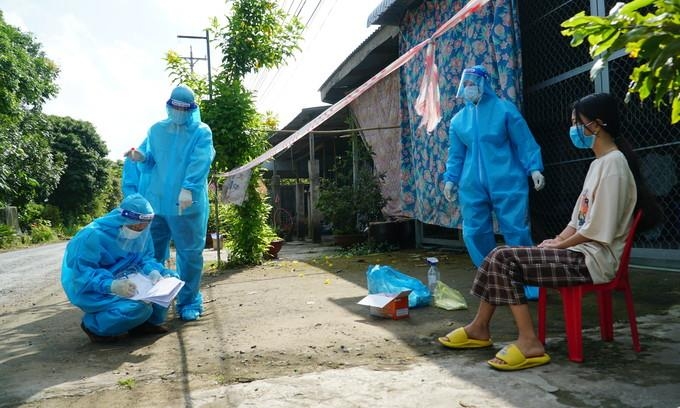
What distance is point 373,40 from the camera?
8.12 metres

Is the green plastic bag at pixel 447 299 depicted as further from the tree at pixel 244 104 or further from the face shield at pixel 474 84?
the tree at pixel 244 104

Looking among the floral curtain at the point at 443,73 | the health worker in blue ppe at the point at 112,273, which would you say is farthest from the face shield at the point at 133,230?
the floral curtain at the point at 443,73

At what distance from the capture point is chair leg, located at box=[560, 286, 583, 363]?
8.13ft

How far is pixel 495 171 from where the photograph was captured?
3977mm

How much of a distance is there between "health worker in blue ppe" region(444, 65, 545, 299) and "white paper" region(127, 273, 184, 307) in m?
2.30

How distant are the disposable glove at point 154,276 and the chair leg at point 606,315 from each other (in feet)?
9.55

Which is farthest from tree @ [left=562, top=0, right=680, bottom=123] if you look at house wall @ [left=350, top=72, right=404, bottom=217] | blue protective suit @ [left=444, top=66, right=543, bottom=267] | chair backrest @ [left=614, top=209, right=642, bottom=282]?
house wall @ [left=350, top=72, right=404, bottom=217]

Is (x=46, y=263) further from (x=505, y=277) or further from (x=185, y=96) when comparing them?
(x=505, y=277)

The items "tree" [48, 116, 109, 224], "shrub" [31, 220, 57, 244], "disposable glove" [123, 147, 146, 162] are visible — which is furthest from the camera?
"tree" [48, 116, 109, 224]

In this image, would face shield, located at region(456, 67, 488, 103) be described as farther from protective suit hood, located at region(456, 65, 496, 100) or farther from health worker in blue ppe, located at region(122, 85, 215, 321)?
health worker in blue ppe, located at region(122, 85, 215, 321)

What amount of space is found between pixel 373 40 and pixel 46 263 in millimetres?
8933

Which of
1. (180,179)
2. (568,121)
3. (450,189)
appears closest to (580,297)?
(450,189)

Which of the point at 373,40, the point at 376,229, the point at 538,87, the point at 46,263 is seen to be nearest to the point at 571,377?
the point at 538,87

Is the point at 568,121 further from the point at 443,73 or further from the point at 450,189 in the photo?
the point at 450,189
